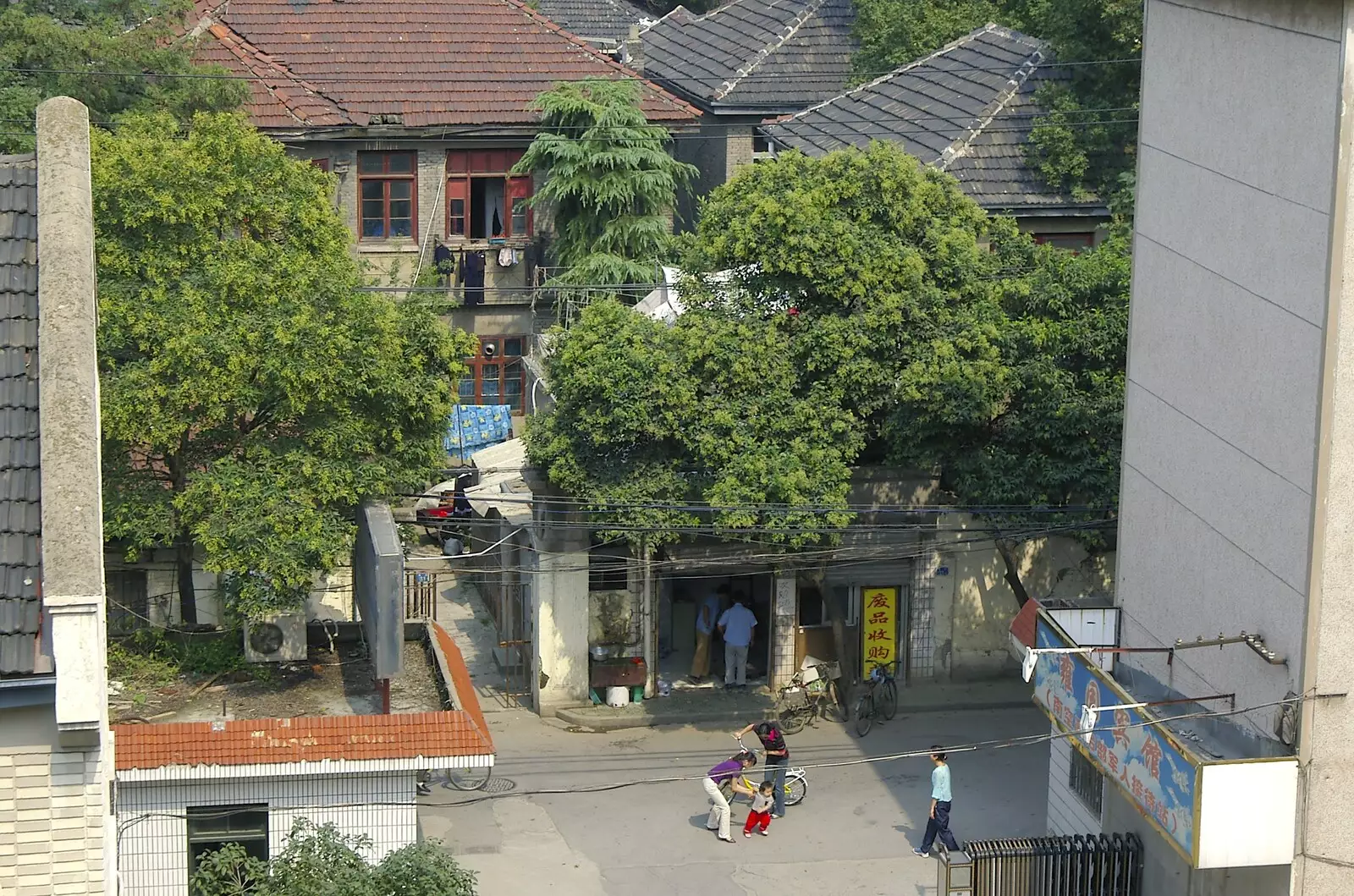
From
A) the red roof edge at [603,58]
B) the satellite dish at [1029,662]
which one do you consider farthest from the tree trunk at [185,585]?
the red roof edge at [603,58]

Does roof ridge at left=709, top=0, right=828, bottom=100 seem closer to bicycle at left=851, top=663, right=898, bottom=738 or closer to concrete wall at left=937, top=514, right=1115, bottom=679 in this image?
concrete wall at left=937, top=514, right=1115, bottom=679

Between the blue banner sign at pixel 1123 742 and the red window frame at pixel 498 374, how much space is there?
17.5m

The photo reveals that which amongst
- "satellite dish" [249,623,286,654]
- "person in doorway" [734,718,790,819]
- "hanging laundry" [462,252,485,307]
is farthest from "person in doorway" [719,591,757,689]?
"hanging laundry" [462,252,485,307]

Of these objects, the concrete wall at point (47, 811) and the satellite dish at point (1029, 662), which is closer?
the concrete wall at point (47, 811)

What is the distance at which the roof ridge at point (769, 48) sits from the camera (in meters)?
37.9

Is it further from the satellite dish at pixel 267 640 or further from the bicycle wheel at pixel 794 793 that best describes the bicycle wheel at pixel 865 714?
the satellite dish at pixel 267 640

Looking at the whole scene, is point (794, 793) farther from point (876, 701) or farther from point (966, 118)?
point (966, 118)

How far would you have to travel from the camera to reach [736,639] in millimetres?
25312

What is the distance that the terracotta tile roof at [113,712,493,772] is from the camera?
1720 cm

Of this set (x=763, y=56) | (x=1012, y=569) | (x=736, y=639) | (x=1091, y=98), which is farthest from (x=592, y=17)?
(x=1012, y=569)

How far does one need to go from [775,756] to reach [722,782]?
844mm

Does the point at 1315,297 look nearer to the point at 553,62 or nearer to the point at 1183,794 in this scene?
the point at 1183,794

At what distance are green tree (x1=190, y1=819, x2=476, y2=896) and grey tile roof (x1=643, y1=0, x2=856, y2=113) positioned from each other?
2420 centimetres

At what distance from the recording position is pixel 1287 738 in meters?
15.0
